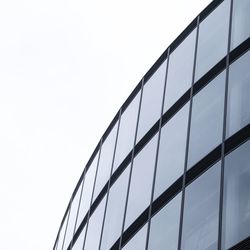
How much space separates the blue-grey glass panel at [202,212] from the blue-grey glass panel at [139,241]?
2.05 m

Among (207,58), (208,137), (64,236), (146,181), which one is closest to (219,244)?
(208,137)

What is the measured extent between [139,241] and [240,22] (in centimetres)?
656

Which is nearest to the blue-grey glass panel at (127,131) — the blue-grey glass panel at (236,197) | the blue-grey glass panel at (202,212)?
the blue-grey glass panel at (202,212)

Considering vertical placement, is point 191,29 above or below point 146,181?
above

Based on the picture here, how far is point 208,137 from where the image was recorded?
56.2ft

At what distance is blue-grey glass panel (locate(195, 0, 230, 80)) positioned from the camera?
1912 cm

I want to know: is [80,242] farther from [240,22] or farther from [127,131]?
[240,22]

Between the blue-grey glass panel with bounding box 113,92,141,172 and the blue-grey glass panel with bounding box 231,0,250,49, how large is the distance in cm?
528

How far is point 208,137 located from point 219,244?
3423 mm

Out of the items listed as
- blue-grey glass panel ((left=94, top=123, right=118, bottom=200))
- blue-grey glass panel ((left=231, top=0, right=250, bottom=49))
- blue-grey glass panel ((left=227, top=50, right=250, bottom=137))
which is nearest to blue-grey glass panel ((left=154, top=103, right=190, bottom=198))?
blue-grey glass panel ((left=227, top=50, right=250, bottom=137))

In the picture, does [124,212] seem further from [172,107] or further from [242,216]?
[242,216]

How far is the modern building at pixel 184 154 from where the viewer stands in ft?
50.7

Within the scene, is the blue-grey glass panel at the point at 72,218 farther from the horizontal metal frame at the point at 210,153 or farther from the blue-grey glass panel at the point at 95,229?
the blue-grey glass panel at the point at 95,229

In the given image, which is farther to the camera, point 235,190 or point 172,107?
point 172,107
